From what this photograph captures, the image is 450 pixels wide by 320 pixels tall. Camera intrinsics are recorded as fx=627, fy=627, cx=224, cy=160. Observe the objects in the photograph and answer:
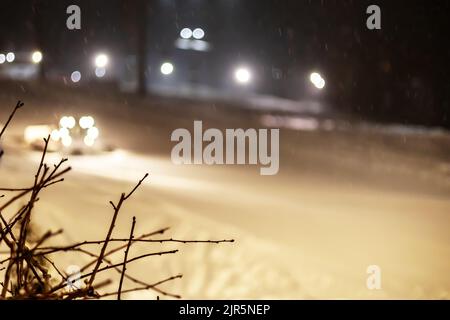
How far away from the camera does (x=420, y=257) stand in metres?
7.44

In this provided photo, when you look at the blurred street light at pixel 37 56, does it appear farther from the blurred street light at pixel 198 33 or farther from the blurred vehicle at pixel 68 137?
the blurred vehicle at pixel 68 137

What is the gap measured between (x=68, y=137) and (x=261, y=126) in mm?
8155

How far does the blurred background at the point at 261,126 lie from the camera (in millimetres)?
7062

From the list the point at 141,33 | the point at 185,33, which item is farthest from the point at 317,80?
the point at 141,33

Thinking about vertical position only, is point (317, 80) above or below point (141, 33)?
above

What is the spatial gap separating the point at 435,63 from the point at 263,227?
1833 centimetres

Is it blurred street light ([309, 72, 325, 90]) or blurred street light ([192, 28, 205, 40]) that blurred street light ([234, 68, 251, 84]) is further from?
blurred street light ([309, 72, 325, 90])

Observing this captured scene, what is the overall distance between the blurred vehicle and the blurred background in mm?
62

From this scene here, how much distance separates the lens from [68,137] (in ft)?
44.6

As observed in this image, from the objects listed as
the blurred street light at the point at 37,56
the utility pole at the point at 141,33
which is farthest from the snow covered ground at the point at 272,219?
the blurred street light at the point at 37,56

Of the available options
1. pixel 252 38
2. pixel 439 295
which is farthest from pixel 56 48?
pixel 439 295

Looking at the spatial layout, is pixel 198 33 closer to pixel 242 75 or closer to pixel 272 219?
pixel 242 75

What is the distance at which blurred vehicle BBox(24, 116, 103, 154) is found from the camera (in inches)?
517

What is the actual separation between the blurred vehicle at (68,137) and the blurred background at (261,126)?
2.5 inches
